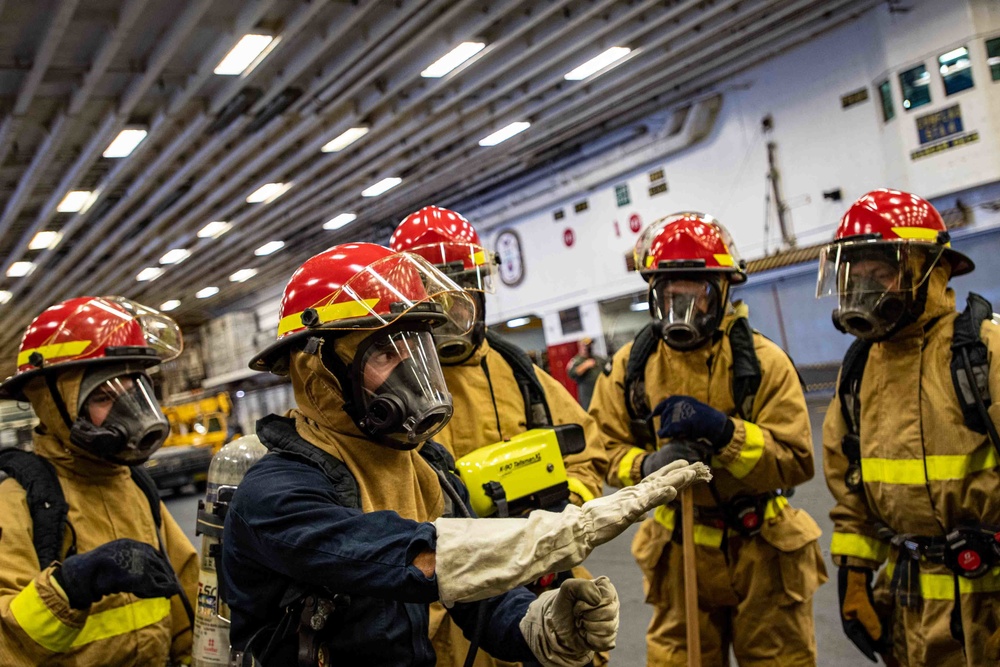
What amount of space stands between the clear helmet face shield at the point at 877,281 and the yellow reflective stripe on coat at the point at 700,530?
91 centimetres

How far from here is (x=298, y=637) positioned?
1.60m

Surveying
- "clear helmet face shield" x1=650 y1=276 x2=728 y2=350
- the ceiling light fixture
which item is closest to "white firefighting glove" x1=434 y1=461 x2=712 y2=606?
"clear helmet face shield" x1=650 y1=276 x2=728 y2=350

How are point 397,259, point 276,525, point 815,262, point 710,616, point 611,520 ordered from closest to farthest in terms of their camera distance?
point 611,520 → point 276,525 → point 397,259 → point 710,616 → point 815,262

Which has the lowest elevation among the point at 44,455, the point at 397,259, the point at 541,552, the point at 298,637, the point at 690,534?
the point at 690,534

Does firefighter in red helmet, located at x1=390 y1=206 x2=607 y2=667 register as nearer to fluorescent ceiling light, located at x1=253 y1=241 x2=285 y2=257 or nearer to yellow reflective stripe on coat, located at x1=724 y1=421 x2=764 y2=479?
yellow reflective stripe on coat, located at x1=724 y1=421 x2=764 y2=479

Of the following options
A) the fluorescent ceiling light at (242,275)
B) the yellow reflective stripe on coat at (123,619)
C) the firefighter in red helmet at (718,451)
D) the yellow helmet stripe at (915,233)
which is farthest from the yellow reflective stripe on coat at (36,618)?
the fluorescent ceiling light at (242,275)

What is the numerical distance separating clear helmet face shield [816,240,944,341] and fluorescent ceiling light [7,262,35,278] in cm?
1754

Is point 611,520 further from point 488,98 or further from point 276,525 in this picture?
point 488,98

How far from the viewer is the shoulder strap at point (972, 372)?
2.61m

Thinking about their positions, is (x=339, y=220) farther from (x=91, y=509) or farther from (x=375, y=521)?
(x=375, y=521)

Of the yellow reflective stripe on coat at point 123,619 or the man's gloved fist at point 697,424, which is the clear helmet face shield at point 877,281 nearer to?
the man's gloved fist at point 697,424

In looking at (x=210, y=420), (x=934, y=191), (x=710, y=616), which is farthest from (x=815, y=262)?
(x=210, y=420)

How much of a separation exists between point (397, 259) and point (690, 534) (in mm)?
1412

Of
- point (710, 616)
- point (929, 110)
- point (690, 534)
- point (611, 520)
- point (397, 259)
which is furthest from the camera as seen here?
point (929, 110)
